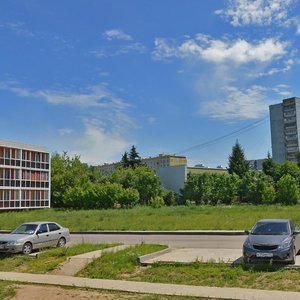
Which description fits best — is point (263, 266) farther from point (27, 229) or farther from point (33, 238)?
point (27, 229)

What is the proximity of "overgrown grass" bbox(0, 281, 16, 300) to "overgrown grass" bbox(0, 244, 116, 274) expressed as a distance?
6.95 ft

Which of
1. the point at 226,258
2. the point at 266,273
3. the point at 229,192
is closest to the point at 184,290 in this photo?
the point at 266,273

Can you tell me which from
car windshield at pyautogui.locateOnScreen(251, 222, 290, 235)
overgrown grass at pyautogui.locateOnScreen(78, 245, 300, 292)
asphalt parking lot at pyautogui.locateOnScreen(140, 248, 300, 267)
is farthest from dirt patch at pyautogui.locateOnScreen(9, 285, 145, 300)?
car windshield at pyautogui.locateOnScreen(251, 222, 290, 235)

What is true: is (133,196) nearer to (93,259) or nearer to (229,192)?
(229,192)

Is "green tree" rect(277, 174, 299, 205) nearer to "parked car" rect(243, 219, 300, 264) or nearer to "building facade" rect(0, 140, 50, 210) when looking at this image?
"building facade" rect(0, 140, 50, 210)

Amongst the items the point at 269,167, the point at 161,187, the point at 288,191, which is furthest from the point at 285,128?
the point at 288,191

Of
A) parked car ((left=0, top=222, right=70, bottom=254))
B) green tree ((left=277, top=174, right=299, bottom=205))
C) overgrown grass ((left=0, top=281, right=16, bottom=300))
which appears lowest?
overgrown grass ((left=0, top=281, right=16, bottom=300))

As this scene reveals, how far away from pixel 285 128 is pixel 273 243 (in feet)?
349

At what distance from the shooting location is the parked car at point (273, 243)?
13.2 meters

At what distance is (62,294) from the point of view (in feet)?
36.9

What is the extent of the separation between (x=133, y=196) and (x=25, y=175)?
62.0ft

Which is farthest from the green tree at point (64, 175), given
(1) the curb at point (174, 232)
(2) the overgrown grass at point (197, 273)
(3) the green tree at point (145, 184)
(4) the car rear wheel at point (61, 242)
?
(2) the overgrown grass at point (197, 273)

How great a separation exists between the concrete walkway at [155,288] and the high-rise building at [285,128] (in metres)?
104

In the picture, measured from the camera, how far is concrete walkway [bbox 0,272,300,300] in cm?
1021
